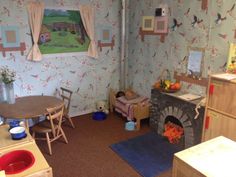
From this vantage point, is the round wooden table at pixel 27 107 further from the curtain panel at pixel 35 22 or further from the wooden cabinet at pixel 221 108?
the wooden cabinet at pixel 221 108

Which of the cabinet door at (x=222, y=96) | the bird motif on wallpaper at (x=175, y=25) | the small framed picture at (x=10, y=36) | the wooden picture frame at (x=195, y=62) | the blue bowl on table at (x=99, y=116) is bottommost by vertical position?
the blue bowl on table at (x=99, y=116)

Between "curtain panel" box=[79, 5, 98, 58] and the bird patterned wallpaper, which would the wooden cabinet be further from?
"curtain panel" box=[79, 5, 98, 58]

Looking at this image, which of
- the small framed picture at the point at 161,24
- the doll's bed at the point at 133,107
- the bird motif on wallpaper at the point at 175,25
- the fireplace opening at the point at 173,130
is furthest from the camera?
the doll's bed at the point at 133,107

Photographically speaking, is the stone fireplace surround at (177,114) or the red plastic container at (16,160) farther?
the stone fireplace surround at (177,114)

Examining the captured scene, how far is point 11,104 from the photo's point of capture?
301 cm

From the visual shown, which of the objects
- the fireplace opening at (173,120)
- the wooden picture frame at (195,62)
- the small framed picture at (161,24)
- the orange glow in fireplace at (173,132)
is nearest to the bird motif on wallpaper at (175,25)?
the small framed picture at (161,24)

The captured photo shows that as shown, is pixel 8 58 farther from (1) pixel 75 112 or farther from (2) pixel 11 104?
(1) pixel 75 112

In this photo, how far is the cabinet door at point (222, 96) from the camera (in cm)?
211

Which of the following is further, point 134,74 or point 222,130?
point 134,74

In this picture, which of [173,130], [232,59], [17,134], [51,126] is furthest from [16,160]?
[232,59]

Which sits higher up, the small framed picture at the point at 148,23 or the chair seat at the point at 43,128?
the small framed picture at the point at 148,23

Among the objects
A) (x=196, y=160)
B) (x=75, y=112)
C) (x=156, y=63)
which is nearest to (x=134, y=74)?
(x=156, y=63)

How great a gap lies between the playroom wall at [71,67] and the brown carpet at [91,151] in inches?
23.2

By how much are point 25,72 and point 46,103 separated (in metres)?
0.77
